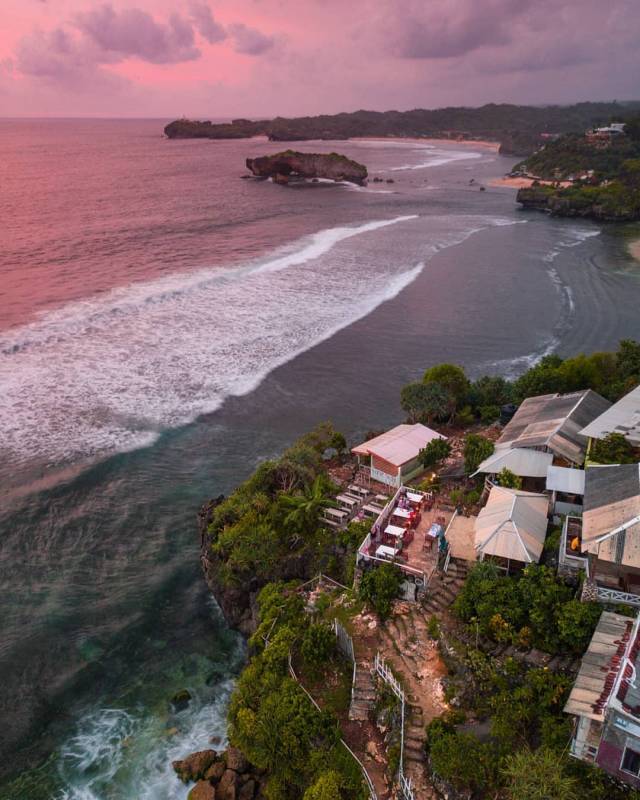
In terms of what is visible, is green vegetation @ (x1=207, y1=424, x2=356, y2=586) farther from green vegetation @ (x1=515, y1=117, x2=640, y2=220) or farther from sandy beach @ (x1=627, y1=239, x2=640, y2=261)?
green vegetation @ (x1=515, y1=117, x2=640, y2=220)

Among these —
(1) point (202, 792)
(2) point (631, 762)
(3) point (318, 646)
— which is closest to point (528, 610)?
(2) point (631, 762)

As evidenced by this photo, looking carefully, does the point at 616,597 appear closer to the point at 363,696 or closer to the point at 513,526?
the point at 513,526

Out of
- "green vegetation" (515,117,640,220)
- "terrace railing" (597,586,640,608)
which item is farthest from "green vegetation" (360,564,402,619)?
"green vegetation" (515,117,640,220)

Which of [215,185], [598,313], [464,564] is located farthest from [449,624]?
[215,185]

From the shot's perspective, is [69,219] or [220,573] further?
[69,219]

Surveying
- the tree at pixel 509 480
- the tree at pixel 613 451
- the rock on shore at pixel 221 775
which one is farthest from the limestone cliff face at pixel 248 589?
the tree at pixel 613 451

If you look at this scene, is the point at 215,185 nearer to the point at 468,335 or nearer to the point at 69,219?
the point at 69,219
